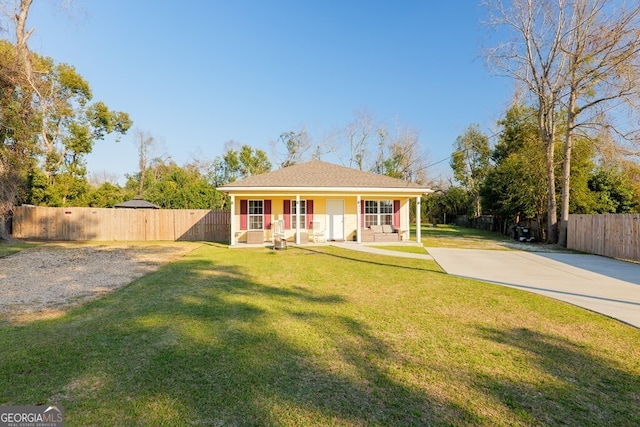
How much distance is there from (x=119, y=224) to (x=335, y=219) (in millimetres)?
12818

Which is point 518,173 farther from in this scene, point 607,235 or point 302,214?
point 302,214

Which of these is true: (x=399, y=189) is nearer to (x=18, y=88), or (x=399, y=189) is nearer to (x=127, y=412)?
(x=127, y=412)

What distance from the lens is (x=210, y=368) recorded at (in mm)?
3164

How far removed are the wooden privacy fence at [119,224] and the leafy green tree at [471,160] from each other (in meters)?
32.7

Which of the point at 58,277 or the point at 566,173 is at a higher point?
the point at 566,173

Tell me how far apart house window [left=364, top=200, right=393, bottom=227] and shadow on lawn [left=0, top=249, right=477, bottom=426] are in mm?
12081

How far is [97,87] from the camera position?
23.6 m

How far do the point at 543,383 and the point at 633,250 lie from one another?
40.3 ft

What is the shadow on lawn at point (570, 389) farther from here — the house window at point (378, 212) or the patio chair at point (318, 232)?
the house window at point (378, 212)

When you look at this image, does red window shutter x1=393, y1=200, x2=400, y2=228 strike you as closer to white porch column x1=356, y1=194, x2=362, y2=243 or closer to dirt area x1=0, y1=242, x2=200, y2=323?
white porch column x1=356, y1=194, x2=362, y2=243

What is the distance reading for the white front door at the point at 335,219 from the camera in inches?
671

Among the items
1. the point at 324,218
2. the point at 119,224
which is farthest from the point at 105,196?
the point at 324,218

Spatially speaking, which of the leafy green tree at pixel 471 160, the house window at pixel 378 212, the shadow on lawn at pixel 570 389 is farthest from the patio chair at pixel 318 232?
the leafy green tree at pixel 471 160

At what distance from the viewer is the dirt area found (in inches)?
210
